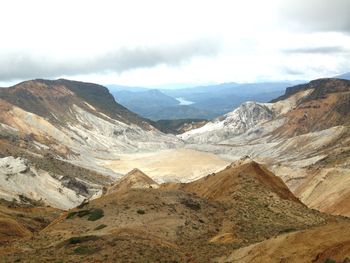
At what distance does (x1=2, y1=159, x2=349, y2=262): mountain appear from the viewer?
96.5 feet

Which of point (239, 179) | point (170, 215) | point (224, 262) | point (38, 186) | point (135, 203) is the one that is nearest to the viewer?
point (224, 262)

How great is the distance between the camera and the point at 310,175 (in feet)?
A: 316

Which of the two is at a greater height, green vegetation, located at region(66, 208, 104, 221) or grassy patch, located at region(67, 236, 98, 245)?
grassy patch, located at region(67, 236, 98, 245)

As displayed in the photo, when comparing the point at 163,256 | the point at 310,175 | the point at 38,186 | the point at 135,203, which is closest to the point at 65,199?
the point at 38,186

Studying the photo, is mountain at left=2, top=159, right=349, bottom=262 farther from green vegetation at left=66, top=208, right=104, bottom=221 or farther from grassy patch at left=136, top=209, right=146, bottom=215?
grassy patch at left=136, top=209, right=146, bottom=215

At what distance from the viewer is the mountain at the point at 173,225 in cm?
2941

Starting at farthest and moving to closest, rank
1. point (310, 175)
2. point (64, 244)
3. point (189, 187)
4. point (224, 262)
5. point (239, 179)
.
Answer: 1. point (310, 175)
2. point (189, 187)
3. point (239, 179)
4. point (64, 244)
5. point (224, 262)

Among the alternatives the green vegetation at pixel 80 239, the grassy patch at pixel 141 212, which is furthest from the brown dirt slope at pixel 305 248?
the grassy patch at pixel 141 212

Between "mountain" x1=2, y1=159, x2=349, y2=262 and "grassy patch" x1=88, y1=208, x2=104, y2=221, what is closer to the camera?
"mountain" x1=2, y1=159, x2=349, y2=262

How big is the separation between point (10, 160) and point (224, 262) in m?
72.2

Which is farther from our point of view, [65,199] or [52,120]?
[52,120]

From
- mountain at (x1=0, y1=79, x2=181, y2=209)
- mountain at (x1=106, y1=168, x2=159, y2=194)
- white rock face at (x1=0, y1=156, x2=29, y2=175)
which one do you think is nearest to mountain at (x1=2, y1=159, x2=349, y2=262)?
mountain at (x1=106, y1=168, x2=159, y2=194)

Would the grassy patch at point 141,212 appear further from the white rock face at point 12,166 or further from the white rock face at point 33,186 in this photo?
the white rock face at point 12,166

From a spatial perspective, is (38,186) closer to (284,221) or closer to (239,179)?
(239,179)
